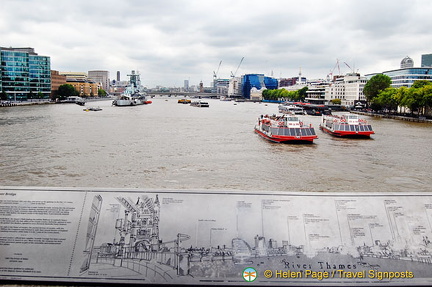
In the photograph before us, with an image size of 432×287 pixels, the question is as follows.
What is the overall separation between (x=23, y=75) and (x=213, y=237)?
113 meters

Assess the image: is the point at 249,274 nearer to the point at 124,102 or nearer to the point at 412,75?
the point at 124,102

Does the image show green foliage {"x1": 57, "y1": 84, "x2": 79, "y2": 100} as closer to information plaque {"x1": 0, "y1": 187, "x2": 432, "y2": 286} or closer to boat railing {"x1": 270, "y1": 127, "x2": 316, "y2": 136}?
boat railing {"x1": 270, "y1": 127, "x2": 316, "y2": 136}

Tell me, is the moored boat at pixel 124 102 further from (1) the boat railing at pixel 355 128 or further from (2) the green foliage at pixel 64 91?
(1) the boat railing at pixel 355 128

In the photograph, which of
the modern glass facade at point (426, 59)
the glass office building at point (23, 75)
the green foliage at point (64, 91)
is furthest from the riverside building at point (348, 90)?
the glass office building at point (23, 75)

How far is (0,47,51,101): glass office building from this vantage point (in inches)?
4035

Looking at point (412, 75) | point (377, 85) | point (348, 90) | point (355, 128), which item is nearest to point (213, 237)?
point (355, 128)

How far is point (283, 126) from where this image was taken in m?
34.1

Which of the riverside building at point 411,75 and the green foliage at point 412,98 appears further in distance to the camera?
the riverside building at point 411,75

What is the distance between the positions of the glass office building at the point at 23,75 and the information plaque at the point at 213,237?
104 meters

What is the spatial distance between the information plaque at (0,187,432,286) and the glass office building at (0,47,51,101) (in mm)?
103536

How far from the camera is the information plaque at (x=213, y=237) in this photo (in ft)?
19.9

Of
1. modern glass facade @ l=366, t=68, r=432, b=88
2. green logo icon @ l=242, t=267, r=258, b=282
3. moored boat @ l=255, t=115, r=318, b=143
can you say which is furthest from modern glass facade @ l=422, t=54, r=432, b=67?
green logo icon @ l=242, t=267, r=258, b=282

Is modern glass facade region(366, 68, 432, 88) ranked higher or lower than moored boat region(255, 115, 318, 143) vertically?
higher

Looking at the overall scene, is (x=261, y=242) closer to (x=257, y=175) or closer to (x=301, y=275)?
(x=301, y=275)
